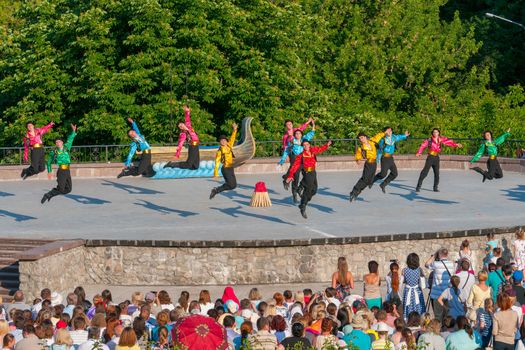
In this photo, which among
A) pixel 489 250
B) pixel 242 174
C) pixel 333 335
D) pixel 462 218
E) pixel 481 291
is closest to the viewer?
pixel 333 335

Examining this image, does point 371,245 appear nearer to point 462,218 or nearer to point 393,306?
point 462,218

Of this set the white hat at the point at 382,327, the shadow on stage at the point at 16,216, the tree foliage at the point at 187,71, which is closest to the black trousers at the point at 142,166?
the shadow on stage at the point at 16,216

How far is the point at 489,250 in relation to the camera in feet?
74.0

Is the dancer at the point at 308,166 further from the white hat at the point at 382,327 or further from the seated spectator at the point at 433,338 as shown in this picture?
the seated spectator at the point at 433,338

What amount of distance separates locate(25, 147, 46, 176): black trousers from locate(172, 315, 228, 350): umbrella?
17.4 metres

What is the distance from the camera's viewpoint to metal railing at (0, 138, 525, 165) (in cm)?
4106

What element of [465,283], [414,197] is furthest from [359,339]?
[414,197]

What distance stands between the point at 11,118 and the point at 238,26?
32.2 ft

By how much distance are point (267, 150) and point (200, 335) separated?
1128 inches

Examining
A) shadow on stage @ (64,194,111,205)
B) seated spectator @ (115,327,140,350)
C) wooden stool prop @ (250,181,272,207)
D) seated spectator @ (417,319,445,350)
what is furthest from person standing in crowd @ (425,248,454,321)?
shadow on stage @ (64,194,111,205)

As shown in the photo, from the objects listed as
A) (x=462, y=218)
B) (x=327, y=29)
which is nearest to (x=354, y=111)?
(x=327, y=29)

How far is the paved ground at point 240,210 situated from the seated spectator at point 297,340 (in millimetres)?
11822

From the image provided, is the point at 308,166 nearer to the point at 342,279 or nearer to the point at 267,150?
the point at 342,279

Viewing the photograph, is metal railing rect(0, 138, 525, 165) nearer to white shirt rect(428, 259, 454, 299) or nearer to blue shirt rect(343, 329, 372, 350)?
white shirt rect(428, 259, 454, 299)
